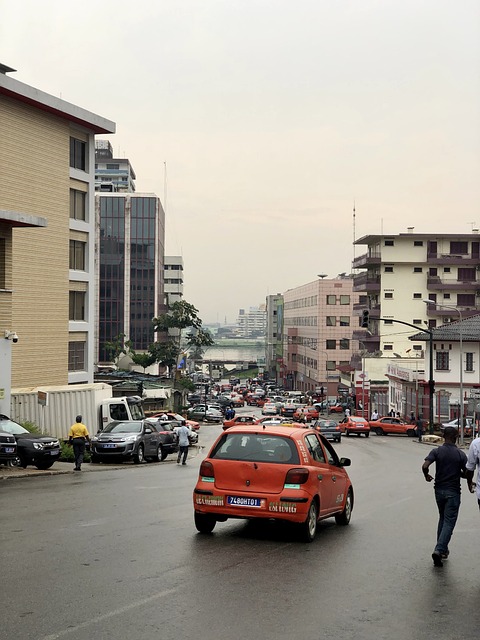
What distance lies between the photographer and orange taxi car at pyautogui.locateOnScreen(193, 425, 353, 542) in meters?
12.6

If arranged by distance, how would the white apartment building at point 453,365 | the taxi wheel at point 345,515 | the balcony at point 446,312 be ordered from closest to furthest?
1. the taxi wheel at point 345,515
2. the white apartment building at point 453,365
3. the balcony at point 446,312

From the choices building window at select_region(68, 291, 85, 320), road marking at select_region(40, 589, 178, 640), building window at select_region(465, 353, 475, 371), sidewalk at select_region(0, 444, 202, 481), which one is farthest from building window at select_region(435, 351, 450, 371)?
road marking at select_region(40, 589, 178, 640)

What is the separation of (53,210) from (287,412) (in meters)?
43.3

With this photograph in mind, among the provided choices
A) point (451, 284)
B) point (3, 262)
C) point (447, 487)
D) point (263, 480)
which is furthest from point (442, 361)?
point (447, 487)

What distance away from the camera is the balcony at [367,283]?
337ft

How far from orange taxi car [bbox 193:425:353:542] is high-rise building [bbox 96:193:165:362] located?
440 feet

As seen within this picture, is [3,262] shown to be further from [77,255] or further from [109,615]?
[109,615]

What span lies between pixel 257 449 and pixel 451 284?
3582 inches

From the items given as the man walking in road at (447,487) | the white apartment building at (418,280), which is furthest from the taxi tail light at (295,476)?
the white apartment building at (418,280)

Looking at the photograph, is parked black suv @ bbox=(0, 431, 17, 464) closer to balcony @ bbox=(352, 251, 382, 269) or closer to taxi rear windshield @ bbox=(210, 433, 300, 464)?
taxi rear windshield @ bbox=(210, 433, 300, 464)

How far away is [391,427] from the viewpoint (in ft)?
218

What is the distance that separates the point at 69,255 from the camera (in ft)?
163

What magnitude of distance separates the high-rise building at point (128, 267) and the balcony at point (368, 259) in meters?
49.1

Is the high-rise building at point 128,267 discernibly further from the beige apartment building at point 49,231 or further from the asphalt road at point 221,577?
the asphalt road at point 221,577
